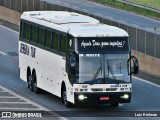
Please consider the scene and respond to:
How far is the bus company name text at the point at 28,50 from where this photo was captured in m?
39.0

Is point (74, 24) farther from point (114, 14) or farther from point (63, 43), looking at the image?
point (114, 14)

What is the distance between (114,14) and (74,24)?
144 feet

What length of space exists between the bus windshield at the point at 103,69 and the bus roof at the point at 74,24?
0.86 meters

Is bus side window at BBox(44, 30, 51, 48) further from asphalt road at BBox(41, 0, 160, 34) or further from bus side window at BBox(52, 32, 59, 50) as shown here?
asphalt road at BBox(41, 0, 160, 34)

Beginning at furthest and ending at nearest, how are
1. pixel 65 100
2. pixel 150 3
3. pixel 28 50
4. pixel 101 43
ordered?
pixel 150 3 → pixel 28 50 → pixel 65 100 → pixel 101 43

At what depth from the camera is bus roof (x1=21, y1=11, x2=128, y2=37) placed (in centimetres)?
3353

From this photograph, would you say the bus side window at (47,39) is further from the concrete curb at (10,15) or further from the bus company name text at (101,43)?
the concrete curb at (10,15)

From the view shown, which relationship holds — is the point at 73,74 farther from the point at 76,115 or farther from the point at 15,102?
the point at 15,102

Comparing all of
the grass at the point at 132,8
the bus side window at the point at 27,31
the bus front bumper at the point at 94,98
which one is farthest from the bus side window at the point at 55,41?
the grass at the point at 132,8

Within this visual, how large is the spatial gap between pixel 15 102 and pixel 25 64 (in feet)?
15.4

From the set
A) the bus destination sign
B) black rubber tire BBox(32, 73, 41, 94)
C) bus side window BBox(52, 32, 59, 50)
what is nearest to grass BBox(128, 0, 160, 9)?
black rubber tire BBox(32, 73, 41, 94)

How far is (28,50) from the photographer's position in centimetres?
3988

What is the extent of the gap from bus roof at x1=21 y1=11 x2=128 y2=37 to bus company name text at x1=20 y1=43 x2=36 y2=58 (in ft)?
3.92

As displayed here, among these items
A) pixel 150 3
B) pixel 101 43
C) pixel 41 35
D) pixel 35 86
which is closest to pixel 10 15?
pixel 150 3
